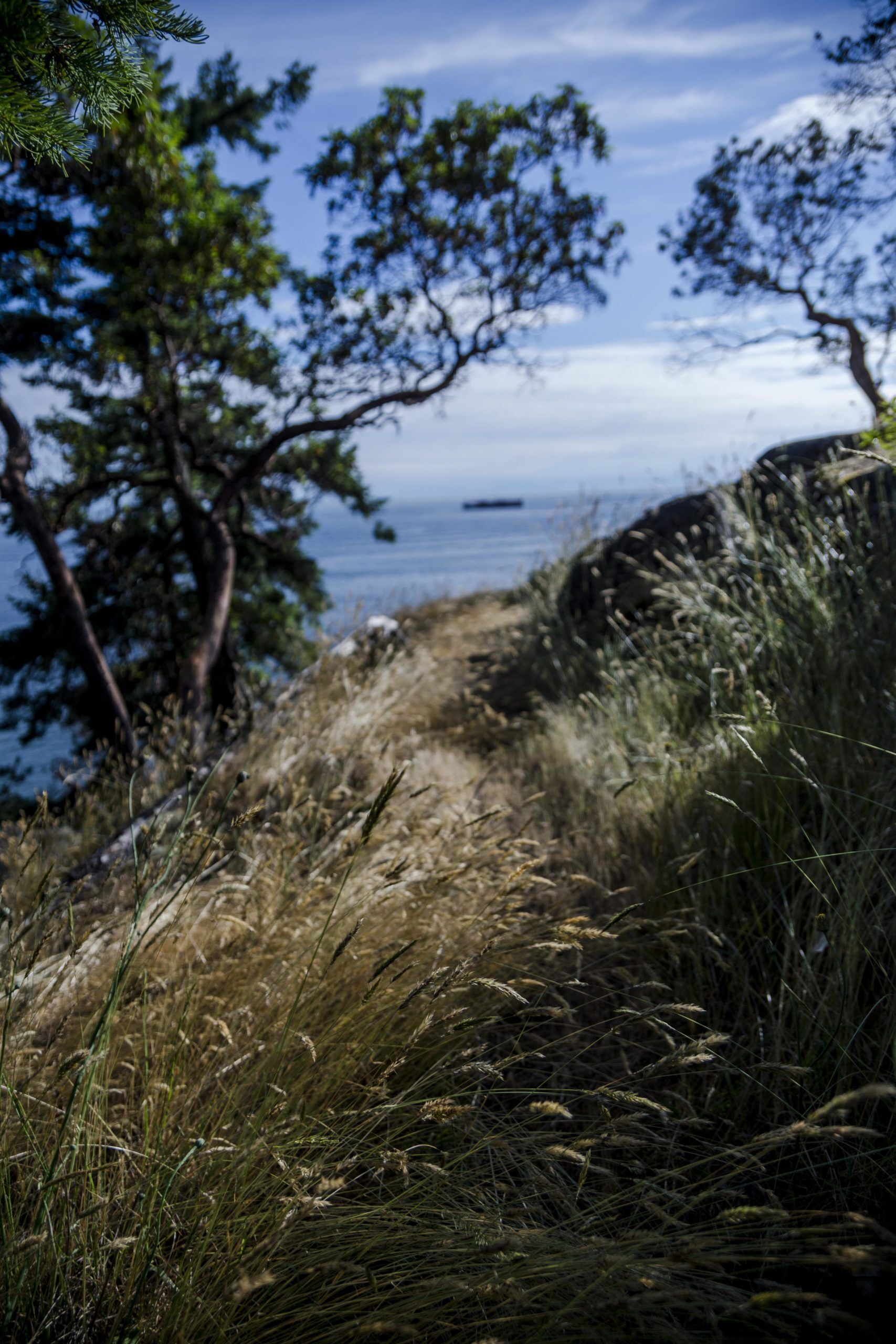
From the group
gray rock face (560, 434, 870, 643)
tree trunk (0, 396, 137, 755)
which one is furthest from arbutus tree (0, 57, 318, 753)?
gray rock face (560, 434, 870, 643)

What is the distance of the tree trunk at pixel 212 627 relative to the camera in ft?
26.0

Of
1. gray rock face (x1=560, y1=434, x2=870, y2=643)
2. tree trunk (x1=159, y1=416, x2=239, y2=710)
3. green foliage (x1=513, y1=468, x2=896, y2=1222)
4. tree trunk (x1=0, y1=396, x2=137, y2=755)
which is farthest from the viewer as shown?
tree trunk (x1=159, y1=416, x2=239, y2=710)

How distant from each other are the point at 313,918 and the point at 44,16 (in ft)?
7.54

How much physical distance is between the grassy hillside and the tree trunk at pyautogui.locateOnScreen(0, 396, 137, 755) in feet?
14.4

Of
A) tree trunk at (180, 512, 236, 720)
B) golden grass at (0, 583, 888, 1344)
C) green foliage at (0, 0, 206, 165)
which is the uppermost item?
green foliage at (0, 0, 206, 165)

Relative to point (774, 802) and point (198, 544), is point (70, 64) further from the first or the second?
point (198, 544)

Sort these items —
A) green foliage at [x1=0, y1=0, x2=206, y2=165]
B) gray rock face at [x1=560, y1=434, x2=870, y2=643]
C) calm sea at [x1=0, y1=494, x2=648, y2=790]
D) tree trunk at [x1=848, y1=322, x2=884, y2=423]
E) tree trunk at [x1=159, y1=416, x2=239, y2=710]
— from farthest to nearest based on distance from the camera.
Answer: tree trunk at [x1=848, y1=322, x2=884, y2=423] < calm sea at [x1=0, y1=494, x2=648, y2=790] < tree trunk at [x1=159, y1=416, x2=239, y2=710] < gray rock face at [x1=560, y1=434, x2=870, y2=643] < green foliage at [x1=0, y1=0, x2=206, y2=165]

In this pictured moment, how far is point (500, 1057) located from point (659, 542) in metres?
6.00

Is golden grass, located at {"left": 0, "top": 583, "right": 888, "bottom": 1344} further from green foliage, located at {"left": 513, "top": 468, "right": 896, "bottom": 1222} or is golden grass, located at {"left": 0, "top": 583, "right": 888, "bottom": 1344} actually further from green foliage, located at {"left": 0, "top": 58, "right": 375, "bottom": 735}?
green foliage, located at {"left": 0, "top": 58, "right": 375, "bottom": 735}

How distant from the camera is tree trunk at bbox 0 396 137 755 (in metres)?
7.52

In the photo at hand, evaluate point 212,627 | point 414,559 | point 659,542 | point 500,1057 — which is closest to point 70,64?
point 500,1057

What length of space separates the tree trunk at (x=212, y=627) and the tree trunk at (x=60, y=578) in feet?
2.24

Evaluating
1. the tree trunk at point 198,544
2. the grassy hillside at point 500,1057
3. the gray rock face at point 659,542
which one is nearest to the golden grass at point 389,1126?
the grassy hillside at point 500,1057

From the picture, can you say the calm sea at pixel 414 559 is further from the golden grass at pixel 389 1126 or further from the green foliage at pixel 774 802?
the golden grass at pixel 389 1126
